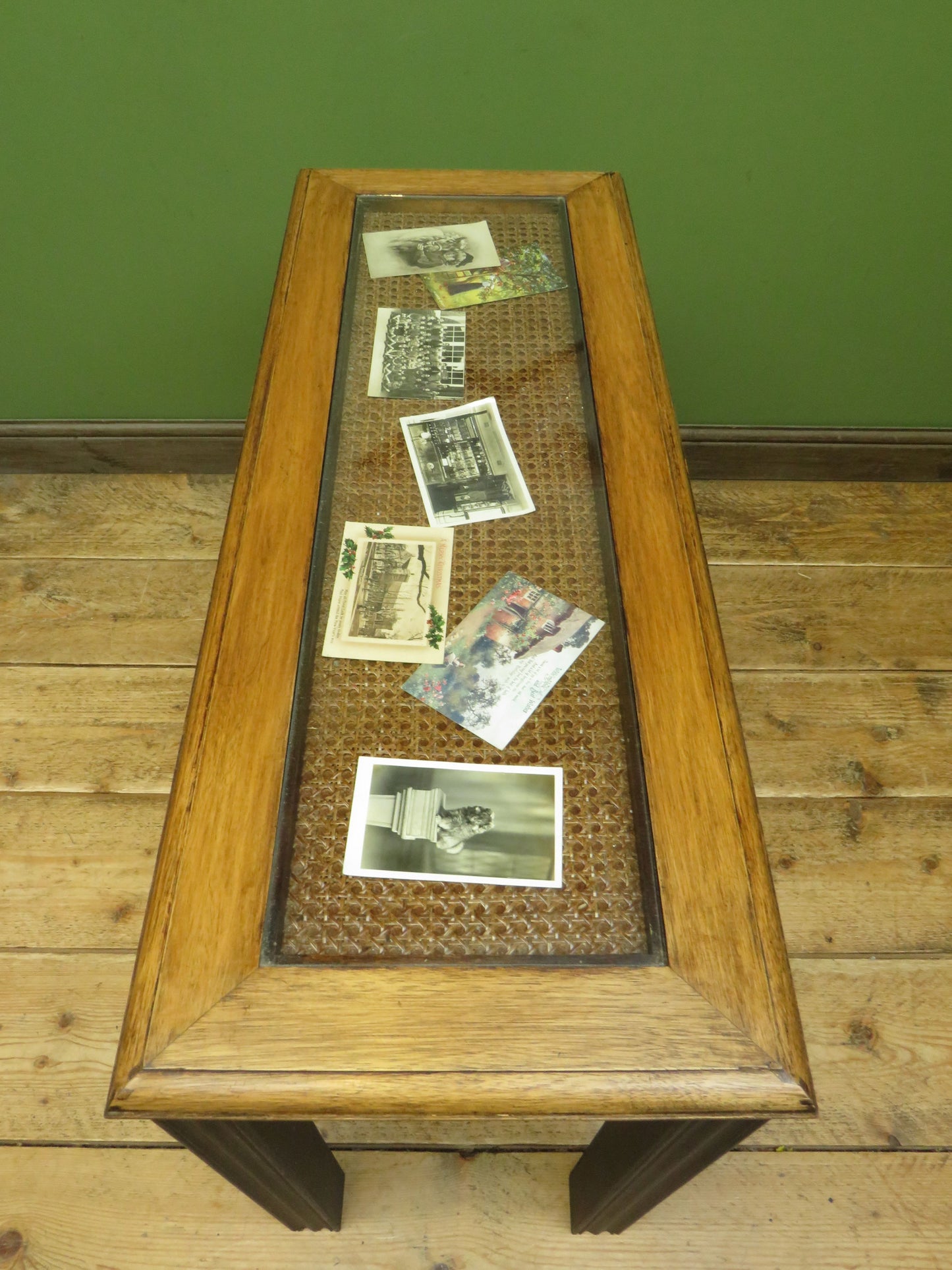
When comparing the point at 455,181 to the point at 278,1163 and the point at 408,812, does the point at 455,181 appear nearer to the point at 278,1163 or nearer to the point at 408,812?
the point at 408,812

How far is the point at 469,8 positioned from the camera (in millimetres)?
1290

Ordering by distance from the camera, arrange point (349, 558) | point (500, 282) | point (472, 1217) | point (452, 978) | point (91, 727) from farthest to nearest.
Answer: point (91, 727)
point (500, 282)
point (472, 1217)
point (349, 558)
point (452, 978)

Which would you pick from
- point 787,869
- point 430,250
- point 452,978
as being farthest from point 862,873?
point 430,250

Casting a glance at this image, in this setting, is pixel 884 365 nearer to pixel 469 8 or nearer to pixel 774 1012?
pixel 469 8

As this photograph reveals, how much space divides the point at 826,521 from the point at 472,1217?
1503 mm

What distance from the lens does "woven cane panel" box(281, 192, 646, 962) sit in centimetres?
67

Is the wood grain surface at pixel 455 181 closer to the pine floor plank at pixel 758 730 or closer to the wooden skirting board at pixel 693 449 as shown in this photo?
the wooden skirting board at pixel 693 449

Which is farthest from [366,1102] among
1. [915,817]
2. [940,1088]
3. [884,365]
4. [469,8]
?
[884,365]

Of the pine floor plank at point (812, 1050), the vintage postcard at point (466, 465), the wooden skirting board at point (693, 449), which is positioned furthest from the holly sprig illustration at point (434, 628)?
the wooden skirting board at point (693, 449)

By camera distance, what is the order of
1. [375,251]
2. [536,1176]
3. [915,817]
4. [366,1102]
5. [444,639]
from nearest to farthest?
[366,1102], [444,639], [536,1176], [375,251], [915,817]

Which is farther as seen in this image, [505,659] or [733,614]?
[733,614]

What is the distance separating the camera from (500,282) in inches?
46.9

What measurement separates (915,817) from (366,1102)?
119 centimetres

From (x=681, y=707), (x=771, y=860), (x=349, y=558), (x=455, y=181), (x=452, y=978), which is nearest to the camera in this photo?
(x=452, y=978)
